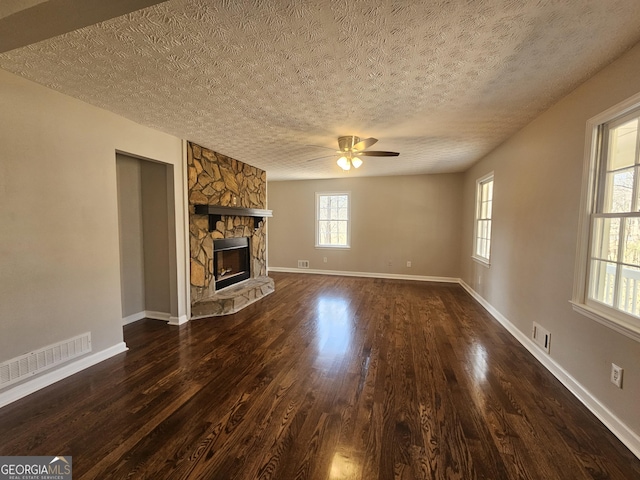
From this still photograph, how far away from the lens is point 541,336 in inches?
102

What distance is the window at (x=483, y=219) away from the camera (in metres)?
4.34

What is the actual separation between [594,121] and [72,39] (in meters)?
3.51

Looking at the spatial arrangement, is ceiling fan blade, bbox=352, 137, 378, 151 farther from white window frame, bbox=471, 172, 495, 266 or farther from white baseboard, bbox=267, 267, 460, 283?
white baseboard, bbox=267, 267, 460, 283

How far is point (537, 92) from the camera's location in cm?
223

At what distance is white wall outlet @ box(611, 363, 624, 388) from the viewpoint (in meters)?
1.70

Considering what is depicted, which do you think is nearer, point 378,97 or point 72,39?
point 72,39

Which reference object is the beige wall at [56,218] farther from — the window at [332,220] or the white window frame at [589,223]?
the window at [332,220]

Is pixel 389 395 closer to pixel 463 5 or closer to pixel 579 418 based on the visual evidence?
pixel 579 418

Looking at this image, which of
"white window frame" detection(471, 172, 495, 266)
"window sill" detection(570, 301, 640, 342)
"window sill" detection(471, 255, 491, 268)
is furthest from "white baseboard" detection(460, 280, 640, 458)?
"white window frame" detection(471, 172, 495, 266)

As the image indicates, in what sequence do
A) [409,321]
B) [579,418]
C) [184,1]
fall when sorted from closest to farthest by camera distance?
[184,1], [579,418], [409,321]

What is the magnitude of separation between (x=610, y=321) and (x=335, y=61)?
8.28ft

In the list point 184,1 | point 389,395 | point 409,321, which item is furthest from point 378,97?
point 409,321

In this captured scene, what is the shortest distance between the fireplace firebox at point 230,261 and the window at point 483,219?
13.4 ft

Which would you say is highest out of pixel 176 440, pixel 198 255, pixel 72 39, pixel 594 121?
pixel 72 39
